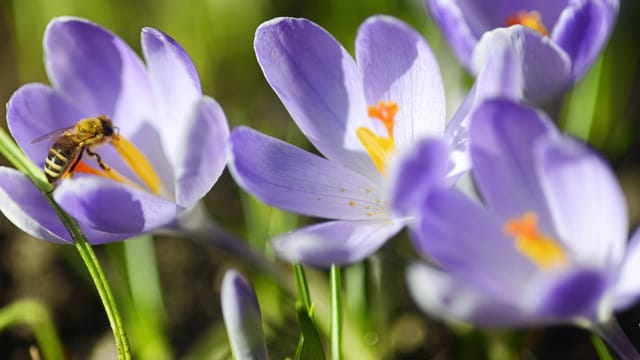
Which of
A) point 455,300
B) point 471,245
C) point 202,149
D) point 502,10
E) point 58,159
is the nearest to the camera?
point 455,300

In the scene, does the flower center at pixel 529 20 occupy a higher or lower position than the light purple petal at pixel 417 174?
lower

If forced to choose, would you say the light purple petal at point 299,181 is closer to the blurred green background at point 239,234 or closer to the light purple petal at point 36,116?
the blurred green background at point 239,234

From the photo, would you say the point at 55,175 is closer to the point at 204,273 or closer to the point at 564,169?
the point at 564,169

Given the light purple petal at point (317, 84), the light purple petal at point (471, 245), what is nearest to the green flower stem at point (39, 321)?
the light purple petal at point (317, 84)

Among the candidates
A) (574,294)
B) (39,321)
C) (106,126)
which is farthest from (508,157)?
(39,321)

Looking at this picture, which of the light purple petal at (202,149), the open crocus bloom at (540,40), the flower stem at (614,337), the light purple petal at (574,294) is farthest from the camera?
the open crocus bloom at (540,40)

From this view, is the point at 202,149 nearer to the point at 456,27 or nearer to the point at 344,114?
the point at 344,114
